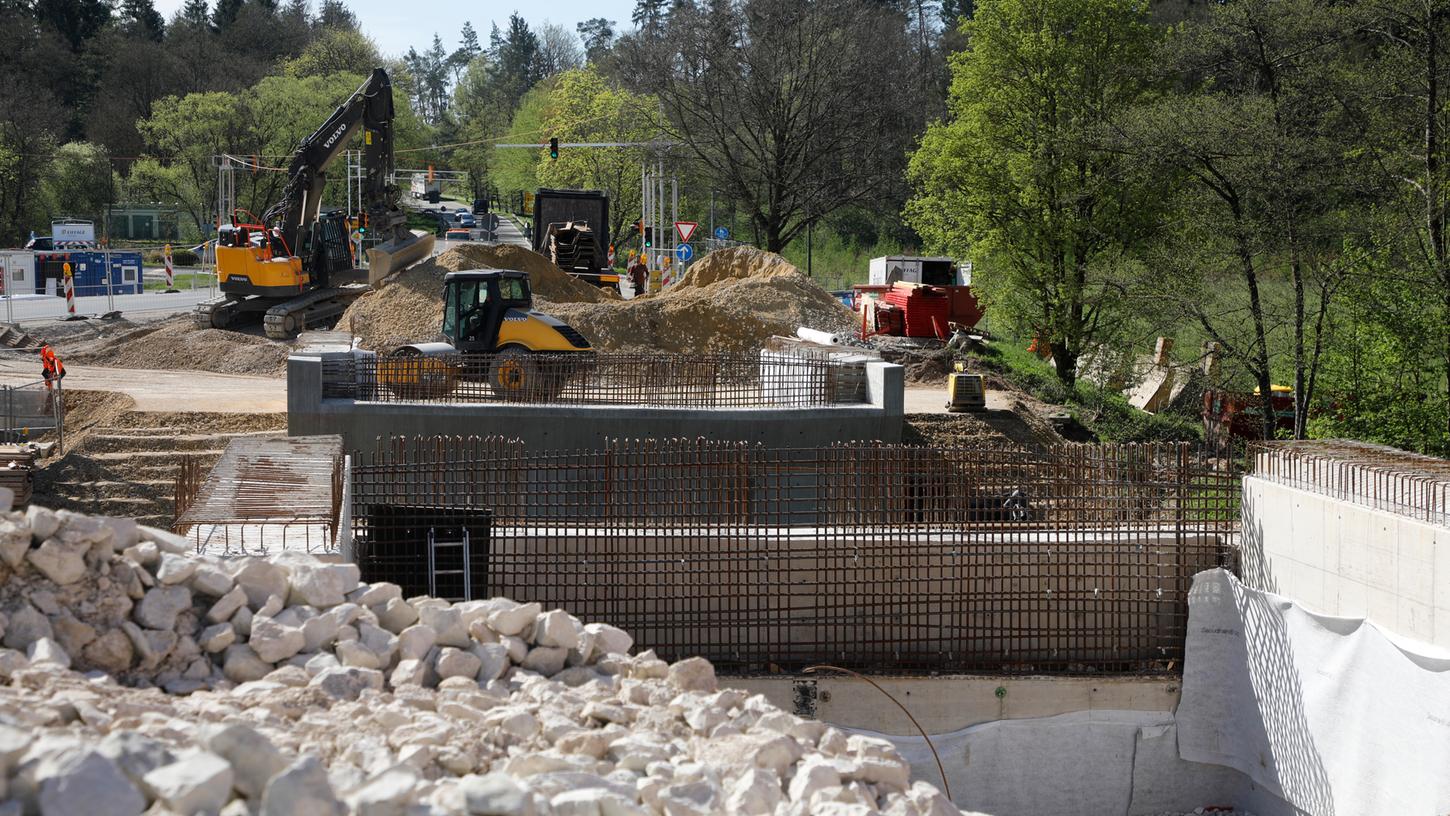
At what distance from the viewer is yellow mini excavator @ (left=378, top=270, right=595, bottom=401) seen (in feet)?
63.3

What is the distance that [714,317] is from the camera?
93.1 ft

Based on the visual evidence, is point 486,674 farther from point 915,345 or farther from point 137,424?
point 915,345

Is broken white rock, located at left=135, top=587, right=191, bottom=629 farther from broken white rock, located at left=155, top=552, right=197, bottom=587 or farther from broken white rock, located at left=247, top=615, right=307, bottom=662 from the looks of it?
broken white rock, located at left=247, top=615, right=307, bottom=662

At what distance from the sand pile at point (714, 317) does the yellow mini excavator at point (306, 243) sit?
585 centimetres

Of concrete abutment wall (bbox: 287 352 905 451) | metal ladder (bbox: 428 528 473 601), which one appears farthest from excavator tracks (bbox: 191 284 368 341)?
metal ladder (bbox: 428 528 473 601)

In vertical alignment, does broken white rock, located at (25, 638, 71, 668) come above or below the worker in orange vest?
below

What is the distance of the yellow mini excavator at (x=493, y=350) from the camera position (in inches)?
759

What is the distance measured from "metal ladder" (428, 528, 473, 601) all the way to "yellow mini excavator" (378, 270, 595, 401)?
7.38 m

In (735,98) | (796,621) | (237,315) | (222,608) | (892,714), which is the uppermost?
(735,98)

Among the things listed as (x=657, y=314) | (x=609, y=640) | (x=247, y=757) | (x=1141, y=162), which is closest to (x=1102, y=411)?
(x=1141, y=162)

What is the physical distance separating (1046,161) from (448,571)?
66.2 feet

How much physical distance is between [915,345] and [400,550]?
2049 cm

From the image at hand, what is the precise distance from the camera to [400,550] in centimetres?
1257

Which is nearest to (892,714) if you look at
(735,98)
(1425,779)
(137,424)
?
(1425,779)
